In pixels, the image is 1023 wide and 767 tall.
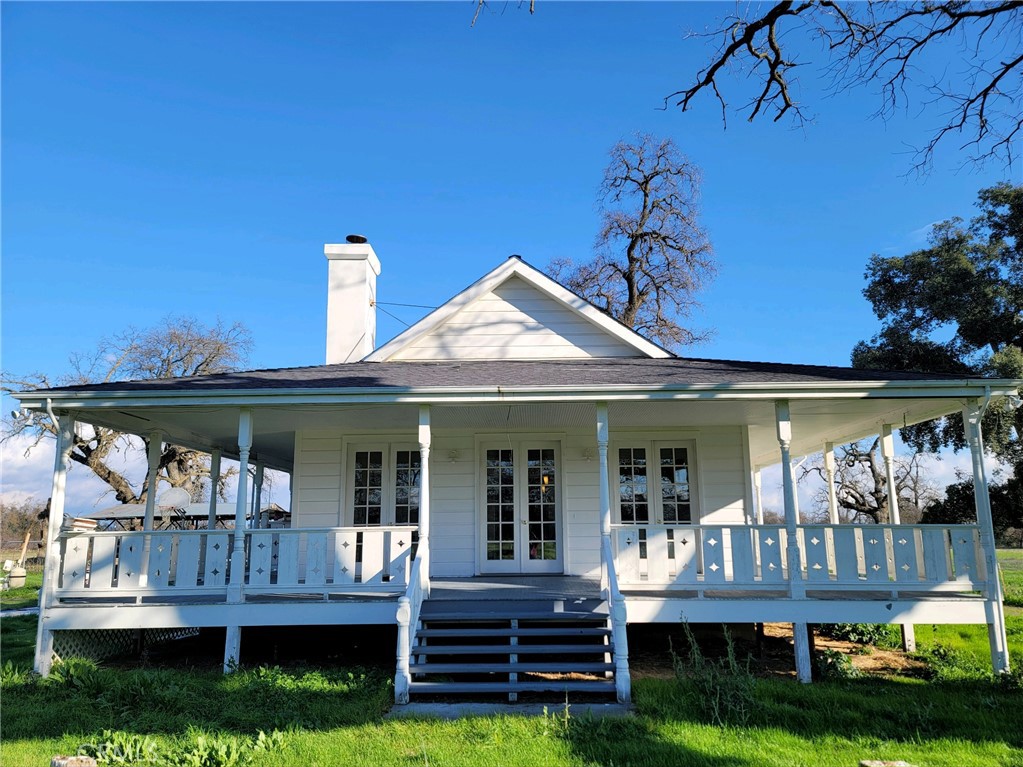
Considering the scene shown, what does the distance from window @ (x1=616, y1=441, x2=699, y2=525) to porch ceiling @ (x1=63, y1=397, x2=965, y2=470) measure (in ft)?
1.29

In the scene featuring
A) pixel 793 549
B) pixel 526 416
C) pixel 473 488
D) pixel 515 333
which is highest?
pixel 515 333

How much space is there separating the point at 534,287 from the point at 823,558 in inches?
244

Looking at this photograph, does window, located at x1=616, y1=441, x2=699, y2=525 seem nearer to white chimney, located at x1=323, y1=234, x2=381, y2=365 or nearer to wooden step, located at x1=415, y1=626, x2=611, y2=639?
wooden step, located at x1=415, y1=626, x2=611, y2=639

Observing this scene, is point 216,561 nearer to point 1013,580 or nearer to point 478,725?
point 478,725

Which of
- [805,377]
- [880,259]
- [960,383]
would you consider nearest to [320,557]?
[805,377]

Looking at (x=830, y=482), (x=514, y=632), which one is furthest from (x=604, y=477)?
(x=830, y=482)

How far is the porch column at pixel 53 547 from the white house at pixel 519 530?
32 mm

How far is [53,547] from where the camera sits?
8.88 meters

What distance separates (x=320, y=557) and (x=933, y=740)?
21.9ft

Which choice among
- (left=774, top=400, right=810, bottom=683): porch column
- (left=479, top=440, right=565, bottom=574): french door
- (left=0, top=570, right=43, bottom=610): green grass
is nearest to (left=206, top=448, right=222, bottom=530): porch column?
(left=479, top=440, right=565, bottom=574): french door

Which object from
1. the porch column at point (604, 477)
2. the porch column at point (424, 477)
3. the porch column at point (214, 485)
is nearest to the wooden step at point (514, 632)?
the porch column at point (604, 477)

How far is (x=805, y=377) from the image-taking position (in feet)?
30.0

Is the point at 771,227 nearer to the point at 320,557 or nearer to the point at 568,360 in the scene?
the point at 568,360

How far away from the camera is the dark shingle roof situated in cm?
895
